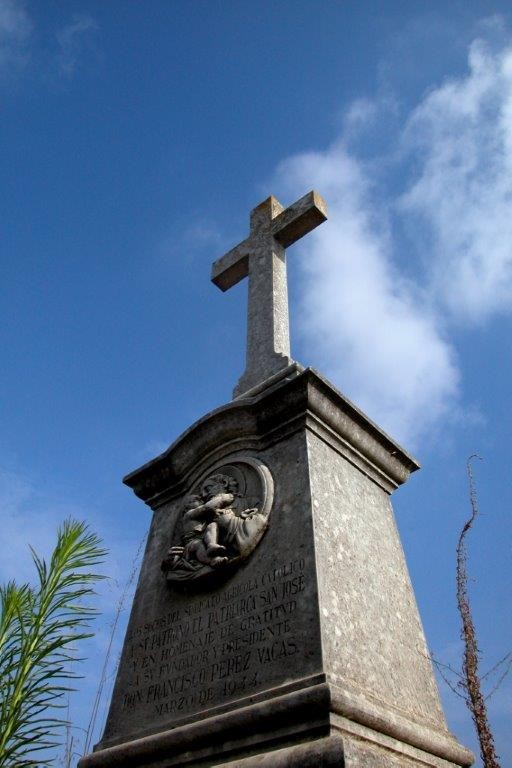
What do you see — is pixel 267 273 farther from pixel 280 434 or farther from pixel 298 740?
pixel 298 740

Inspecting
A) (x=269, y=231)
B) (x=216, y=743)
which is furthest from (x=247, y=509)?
(x=269, y=231)

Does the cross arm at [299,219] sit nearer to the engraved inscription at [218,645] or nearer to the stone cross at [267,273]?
the stone cross at [267,273]

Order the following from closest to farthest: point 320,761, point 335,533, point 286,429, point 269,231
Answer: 1. point 320,761
2. point 335,533
3. point 286,429
4. point 269,231

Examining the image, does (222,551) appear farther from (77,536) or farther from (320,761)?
(320,761)

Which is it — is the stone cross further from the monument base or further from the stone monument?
the monument base

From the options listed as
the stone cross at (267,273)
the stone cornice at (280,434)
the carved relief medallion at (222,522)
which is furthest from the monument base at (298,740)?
the stone cross at (267,273)

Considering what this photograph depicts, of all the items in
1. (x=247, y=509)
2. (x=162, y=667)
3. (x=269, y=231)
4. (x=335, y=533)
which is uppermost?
(x=269, y=231)

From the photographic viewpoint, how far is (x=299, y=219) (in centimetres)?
693

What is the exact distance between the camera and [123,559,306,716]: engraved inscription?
11.2 ft

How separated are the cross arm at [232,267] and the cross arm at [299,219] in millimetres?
441

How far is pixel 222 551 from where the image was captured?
4051mm

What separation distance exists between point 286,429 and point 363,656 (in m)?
1.61

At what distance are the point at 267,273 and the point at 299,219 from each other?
799 mm

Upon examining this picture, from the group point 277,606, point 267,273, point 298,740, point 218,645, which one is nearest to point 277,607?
point 277,606
